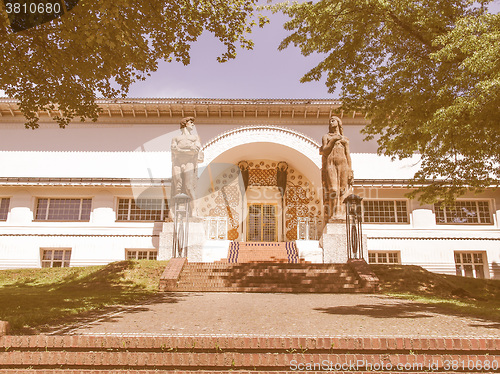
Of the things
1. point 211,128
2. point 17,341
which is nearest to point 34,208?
point 211,128

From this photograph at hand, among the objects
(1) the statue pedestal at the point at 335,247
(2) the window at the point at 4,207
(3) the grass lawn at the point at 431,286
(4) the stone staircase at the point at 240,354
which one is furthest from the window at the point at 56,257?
(4) the stone staircase at the point at 240,354

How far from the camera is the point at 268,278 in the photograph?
40.1ft

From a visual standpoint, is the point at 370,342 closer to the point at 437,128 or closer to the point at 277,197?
the point at 437,128

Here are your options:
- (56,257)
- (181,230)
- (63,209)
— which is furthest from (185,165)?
(56,257)

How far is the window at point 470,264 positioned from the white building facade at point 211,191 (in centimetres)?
6

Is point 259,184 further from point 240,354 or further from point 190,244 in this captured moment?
point 240,354

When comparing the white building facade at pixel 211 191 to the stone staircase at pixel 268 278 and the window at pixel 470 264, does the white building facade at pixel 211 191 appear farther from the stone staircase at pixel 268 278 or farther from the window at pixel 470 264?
the stone staircase at pixel 268 278

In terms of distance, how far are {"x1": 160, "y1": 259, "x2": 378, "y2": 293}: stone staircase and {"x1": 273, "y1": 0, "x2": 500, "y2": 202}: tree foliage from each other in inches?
170

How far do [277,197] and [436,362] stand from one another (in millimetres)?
18914

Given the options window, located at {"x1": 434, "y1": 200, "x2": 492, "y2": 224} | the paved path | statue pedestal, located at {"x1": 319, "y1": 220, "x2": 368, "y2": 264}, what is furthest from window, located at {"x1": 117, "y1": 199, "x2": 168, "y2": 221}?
window, located at {"x1": 434, "y1": 200, "x2": 492, "y2": 224}

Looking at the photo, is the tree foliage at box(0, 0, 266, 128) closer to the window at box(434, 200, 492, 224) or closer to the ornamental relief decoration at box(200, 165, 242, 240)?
the ornamental relief decoration at box(200, 165, 242, 240)

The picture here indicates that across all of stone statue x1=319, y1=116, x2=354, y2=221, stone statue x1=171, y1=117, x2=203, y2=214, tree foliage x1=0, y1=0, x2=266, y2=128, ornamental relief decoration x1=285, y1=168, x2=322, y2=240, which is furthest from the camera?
ornamental relief decoration x1=285, y1=168, x2=322, y2=240

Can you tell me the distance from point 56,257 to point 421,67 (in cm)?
2004

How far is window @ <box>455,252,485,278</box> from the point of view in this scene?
20516mm
